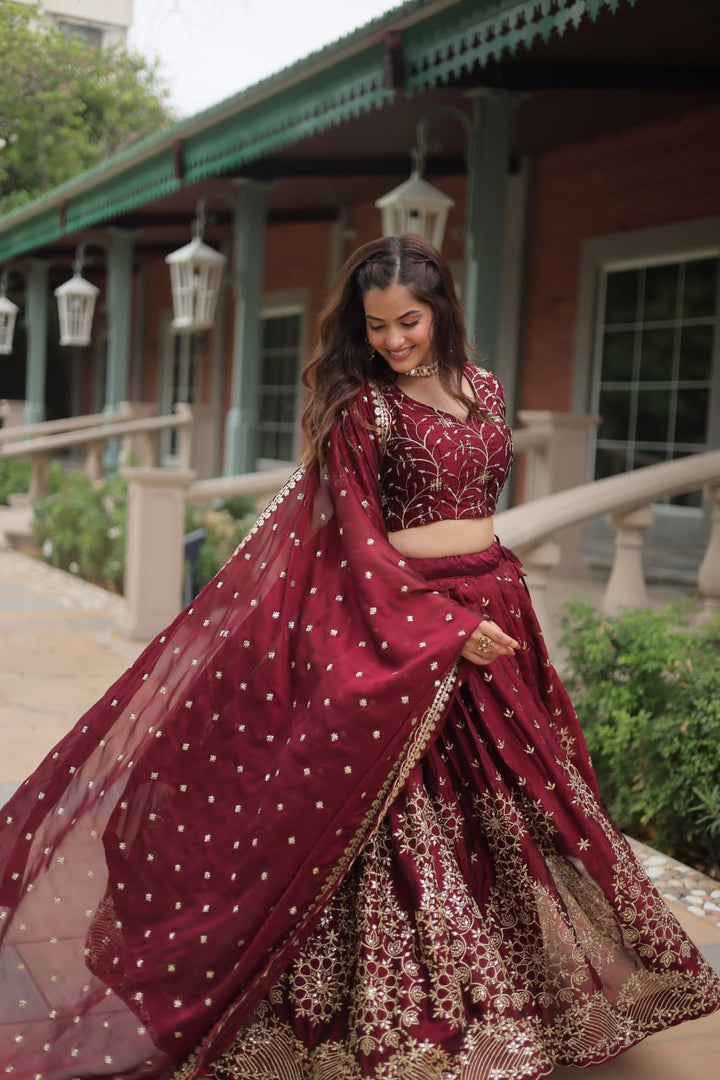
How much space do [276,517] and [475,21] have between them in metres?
3.99

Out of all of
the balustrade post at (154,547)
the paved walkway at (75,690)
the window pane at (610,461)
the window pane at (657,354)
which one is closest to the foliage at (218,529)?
the balustrade post at (154,547)

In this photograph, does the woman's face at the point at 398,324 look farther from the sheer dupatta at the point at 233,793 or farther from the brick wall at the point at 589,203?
the brick wall at the point at 589,203

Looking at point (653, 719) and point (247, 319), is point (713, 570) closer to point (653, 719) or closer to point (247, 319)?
point (653, 719)

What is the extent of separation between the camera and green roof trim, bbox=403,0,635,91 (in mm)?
5188

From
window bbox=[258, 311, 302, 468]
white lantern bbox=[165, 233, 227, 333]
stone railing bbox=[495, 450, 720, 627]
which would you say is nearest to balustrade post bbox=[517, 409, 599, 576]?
stone railing bbox=[495, 450, 720, 627]

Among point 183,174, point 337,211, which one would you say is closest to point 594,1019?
point 183,174

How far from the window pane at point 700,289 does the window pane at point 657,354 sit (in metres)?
0.21

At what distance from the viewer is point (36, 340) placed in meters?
15.4

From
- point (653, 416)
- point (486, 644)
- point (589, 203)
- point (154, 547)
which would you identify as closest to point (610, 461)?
point (653, 416)

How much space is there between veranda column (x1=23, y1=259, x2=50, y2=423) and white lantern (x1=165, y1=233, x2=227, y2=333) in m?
6.33

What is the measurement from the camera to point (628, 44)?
620 centimetres

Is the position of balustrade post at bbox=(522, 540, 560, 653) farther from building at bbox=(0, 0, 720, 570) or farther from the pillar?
the pillar

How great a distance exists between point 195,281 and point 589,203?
9.87 feet

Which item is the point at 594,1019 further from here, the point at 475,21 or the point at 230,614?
the point at 475,21
